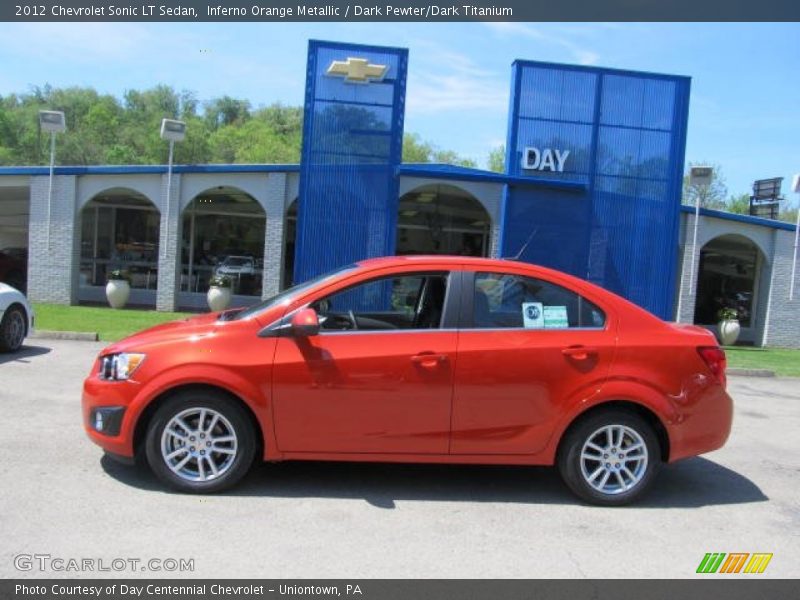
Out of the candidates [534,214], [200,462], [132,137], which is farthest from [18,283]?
[132,137]

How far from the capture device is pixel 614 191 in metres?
16.2

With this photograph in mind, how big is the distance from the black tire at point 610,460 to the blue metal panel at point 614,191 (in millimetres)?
11108

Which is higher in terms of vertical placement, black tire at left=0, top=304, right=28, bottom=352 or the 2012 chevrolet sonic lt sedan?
the 2012 chevrolet sonic lt sedan

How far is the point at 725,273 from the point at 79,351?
18741 mm

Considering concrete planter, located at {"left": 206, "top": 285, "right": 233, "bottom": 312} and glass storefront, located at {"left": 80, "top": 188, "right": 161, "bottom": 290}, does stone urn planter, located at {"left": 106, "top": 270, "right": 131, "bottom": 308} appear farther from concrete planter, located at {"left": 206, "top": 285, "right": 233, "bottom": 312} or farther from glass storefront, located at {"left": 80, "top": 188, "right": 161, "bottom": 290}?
glass storefront, located at {"left": 80, "top": 188, "right": 161, "bottom": 290}

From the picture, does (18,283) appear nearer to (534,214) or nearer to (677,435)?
(534,214)

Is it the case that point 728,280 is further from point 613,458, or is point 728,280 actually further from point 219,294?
point 613,458

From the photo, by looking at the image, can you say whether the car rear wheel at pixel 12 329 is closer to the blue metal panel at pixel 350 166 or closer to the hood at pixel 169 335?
the blue metal panel at pixel 350 166

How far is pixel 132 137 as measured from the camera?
59469 mm

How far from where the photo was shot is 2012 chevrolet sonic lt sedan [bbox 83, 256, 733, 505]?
4.76 m

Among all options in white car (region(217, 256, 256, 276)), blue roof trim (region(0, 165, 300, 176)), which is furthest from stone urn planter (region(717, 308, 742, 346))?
white car (region(217, 256, 256, 276))

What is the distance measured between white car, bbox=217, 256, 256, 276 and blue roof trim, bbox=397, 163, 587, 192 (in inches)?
249

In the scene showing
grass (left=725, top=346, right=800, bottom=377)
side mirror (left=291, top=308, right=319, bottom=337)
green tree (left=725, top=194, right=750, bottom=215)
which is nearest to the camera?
side mirror (left=291, top=308, right=319, bottom=337)

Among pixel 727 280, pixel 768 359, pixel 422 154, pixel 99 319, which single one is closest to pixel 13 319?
pixel 99 319
